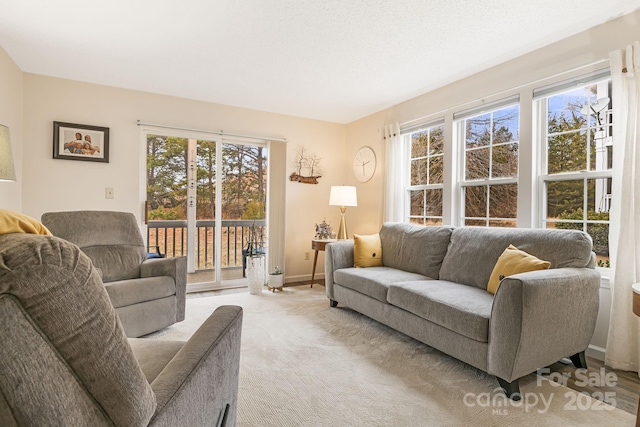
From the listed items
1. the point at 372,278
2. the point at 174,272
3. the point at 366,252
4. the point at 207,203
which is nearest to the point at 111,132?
the point at 207,203

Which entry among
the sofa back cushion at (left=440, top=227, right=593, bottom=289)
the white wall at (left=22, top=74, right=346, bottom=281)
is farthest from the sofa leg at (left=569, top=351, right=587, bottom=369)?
the white wall at (left=22, top=74, right=346, bottom=281)

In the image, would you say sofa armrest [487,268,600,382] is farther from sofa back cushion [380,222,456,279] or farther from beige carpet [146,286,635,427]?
sofa back cushion [380,222,456,279]

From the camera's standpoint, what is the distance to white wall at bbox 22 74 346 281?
343cm

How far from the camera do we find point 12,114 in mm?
3096

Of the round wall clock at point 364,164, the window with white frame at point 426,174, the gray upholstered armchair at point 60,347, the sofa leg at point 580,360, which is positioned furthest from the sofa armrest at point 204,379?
the round wall clock at point 364,164

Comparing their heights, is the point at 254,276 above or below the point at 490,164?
below

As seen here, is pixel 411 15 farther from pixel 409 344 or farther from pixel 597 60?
pixel 409 344

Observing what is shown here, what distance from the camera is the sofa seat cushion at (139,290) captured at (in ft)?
8.16

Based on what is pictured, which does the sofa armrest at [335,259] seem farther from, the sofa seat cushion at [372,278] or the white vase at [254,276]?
the white vase at [254,276]

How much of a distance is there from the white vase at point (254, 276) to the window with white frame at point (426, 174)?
2.00m

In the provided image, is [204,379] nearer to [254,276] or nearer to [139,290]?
[139,290]

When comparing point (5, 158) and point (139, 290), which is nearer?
point (5, 158)

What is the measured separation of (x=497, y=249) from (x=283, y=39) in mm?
2365

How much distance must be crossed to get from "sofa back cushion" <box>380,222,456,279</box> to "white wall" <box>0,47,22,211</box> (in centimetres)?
357
